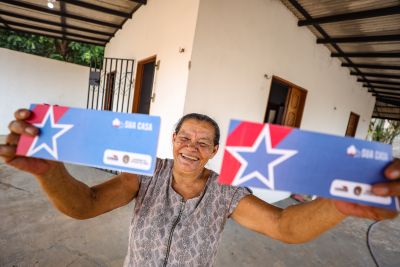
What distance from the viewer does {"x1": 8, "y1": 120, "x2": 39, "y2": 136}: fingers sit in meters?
0.78

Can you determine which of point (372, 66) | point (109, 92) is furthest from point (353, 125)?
point (109, 92)

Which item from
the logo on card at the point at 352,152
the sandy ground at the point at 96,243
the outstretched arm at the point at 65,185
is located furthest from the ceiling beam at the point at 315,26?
the outstretched arm at the point at 65,185

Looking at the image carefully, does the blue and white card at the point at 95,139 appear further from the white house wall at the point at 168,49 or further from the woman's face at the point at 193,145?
the white house wall at the point at 168,49

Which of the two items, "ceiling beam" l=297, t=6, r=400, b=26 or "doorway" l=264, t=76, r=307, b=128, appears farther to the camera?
"doorway" l=264, t=76, r=307, b=128

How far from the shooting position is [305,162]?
2.43ft

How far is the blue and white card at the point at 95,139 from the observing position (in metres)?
0.75

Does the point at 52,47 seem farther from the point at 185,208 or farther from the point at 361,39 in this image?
the point at 185,208

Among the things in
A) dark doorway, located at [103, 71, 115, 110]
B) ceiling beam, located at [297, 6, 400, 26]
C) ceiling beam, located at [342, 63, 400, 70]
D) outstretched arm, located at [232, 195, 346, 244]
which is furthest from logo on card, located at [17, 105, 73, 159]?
ceiling beam, located at [342, 63, 400, 70]

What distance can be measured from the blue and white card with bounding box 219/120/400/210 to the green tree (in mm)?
9068

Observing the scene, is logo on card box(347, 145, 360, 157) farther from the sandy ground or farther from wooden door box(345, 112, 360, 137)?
wooden door box(345, 112, 360, 137)

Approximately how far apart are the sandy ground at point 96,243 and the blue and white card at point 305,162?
7.52 ft

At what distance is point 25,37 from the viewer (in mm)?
9234

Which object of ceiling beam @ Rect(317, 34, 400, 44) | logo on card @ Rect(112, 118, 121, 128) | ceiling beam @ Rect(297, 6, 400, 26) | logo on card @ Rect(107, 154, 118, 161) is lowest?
logo on card @ Rect(107, 154, 118, 161)

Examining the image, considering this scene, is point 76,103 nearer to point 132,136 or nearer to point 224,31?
point 224,31
